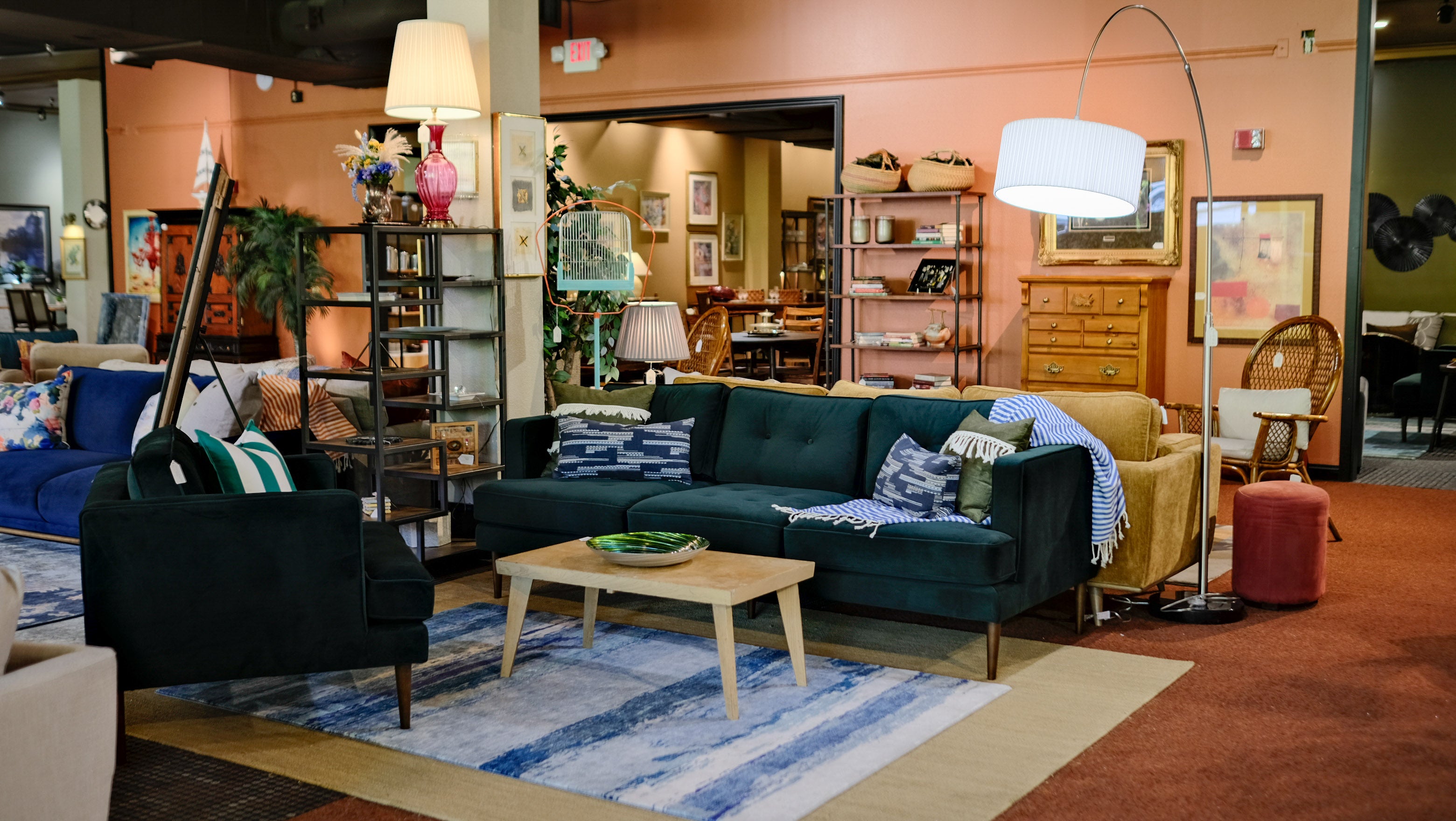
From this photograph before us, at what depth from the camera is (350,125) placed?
37.8 feet

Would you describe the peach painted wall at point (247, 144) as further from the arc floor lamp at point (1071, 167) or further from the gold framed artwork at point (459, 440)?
the arc floor lamp at point (1071, 167)

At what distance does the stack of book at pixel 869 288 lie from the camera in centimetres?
911

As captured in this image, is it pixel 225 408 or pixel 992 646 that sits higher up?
pixel 225 408

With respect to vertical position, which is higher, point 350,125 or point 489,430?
point 350,125

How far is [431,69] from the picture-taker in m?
5.75

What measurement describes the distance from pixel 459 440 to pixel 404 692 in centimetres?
242

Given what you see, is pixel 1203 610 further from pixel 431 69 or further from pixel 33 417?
pixel 33 417

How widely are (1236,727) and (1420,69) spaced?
1114cm

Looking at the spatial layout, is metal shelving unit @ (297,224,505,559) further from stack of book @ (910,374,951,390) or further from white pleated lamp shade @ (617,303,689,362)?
stack of book @ (910,374,951,390)

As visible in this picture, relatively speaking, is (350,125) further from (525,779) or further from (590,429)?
(525,779)

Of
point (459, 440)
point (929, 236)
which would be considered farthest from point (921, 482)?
point (929, 236)

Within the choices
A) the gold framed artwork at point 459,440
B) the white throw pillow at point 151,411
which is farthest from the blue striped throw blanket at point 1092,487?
the white throw pillow at point 151,411

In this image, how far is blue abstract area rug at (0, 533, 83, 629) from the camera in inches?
198

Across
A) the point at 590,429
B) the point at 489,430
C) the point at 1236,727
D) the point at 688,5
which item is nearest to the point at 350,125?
the point at 688,5
